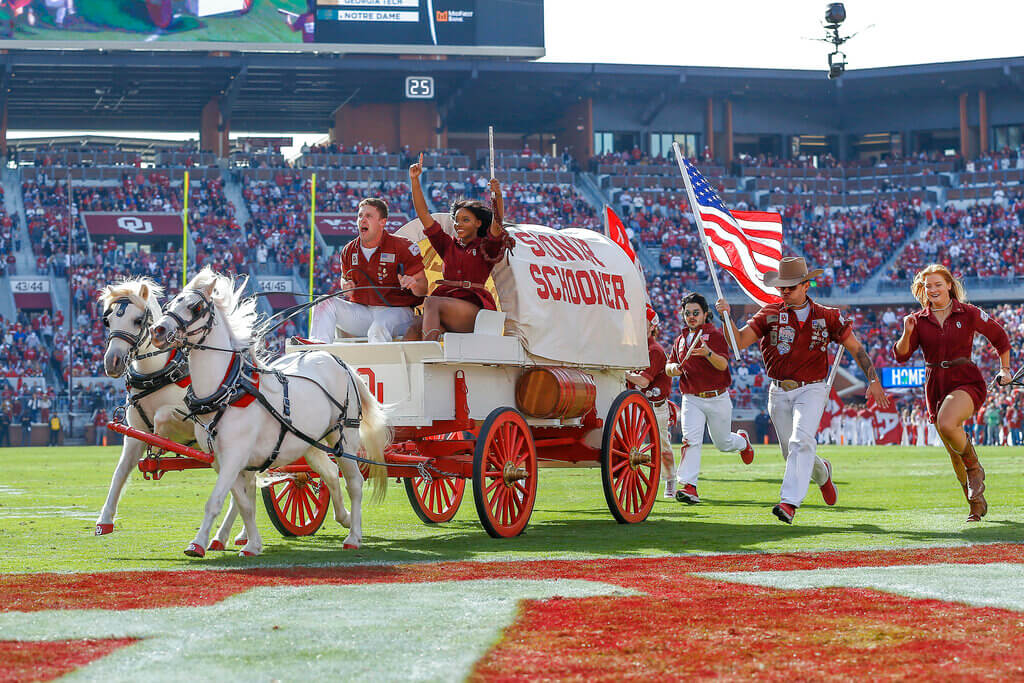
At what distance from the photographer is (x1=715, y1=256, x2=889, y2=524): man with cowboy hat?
10758 millimetres

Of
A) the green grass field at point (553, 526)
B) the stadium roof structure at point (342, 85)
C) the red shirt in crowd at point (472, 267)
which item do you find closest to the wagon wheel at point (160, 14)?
the stadium roof structure at point (342, 85)

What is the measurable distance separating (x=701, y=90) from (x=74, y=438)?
30666mm

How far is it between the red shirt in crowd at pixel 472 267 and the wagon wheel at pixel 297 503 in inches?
68.9

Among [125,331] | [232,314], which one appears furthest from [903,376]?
[125,331]

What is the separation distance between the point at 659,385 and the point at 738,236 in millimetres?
1936

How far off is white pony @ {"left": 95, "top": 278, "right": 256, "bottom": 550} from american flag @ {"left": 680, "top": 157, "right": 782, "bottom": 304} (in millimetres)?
5400

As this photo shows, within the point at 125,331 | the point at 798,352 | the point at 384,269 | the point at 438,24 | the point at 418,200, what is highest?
the point at 438,24

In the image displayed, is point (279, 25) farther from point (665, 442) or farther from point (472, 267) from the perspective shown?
point (472, 267)

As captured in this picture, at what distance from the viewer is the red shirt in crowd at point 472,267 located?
418 inches

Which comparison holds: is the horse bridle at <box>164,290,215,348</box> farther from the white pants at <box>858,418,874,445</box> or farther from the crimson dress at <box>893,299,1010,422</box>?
the white pants at <box>858,418,874,445</box>

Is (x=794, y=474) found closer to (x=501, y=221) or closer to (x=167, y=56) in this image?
(x=501, y=221)

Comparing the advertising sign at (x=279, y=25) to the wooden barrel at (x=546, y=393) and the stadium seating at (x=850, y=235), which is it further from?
the wooden barrel at (x=546, y=393)

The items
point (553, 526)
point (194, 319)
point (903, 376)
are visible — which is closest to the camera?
point (194, 319)

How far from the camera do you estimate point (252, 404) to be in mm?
8961
